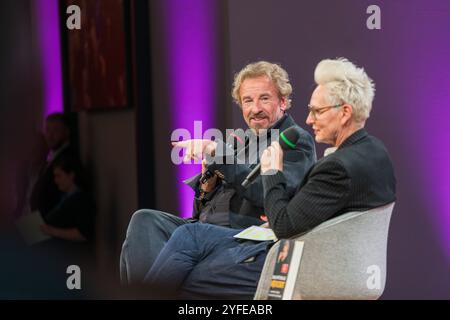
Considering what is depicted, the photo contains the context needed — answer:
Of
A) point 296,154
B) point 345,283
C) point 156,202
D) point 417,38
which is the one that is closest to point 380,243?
point 345,283

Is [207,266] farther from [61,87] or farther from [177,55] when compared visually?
[61,87]

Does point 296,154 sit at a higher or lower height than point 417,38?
lower

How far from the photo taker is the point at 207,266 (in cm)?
289

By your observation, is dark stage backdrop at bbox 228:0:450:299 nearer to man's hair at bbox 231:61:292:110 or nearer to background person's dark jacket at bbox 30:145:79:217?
man's hair at bbox 231:61:292:110

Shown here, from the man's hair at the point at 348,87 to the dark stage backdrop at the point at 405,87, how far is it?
849mm

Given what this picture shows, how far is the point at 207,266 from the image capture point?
289 centimetres

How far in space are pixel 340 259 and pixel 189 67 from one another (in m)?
1.88

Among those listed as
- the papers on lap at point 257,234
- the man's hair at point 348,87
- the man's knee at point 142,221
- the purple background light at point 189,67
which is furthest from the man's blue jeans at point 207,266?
the purple background light at point 189,67

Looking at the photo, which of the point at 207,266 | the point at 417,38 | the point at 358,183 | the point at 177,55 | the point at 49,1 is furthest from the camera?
the point at 49,1

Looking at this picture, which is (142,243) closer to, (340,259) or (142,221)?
(142,221)

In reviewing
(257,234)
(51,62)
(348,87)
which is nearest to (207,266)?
(257,234)

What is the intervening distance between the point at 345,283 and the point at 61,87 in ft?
8.97

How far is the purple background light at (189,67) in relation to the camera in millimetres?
4012

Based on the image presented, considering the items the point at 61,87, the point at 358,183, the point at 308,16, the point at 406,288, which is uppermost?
the point at 308,16
